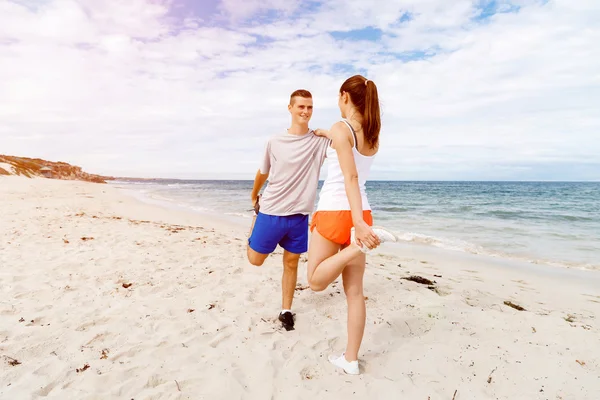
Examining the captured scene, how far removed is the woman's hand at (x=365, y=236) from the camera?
238cm

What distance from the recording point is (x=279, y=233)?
3648 mm

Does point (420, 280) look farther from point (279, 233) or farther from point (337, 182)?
point (337, 182)

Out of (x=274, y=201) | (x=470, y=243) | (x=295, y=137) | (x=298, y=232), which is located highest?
(x=295, y=137)

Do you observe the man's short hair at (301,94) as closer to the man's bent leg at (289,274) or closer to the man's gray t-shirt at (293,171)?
the man's gray t-shirt at (293,171)

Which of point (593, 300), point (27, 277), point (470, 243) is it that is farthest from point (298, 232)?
point (470, 243)

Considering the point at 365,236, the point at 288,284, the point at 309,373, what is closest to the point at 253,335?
the point at 288,284

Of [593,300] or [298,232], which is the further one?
[593,300]

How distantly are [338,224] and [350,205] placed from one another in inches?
8.4

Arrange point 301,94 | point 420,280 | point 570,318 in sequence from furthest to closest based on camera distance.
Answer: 1. point 420,280
2. point 570,318
3. point 301,94

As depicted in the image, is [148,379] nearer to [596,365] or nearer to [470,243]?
[596,365]

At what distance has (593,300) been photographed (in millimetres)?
5758

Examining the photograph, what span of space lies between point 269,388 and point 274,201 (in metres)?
1.61

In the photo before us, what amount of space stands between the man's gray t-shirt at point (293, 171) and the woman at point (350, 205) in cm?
71

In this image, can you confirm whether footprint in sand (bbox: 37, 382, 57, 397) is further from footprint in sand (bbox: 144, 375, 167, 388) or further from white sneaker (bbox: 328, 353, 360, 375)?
white sneaker (bbox: 328, 353, 360, 375)
